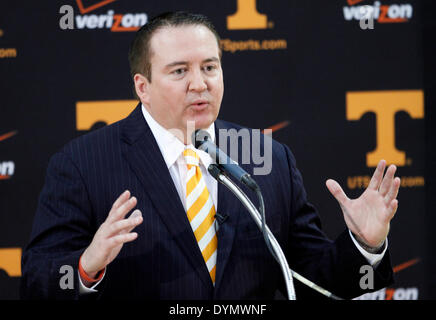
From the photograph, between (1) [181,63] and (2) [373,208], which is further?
(1) [181,63]

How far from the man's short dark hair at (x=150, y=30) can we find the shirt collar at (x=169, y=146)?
8.4 inches

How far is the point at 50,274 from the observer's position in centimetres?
188

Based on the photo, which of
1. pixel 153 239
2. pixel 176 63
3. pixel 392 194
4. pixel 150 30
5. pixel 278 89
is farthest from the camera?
pixel 278 89

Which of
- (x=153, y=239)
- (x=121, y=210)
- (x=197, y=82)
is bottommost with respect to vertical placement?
(x=153, y=239)

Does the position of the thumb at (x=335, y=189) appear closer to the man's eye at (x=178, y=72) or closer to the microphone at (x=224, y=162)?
the microphone at (x=224, y=162)

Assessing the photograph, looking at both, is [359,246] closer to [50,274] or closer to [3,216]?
[50,274]

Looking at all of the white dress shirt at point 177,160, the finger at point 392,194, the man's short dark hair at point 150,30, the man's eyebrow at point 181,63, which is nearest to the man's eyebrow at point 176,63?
the man's eyebrow at point 181,63

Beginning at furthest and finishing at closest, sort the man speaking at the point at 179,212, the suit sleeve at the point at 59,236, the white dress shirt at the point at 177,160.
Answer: the white dress shirt at the point at 177,160, the man speaking at the point at 179,212, the suit sleeve at the point at 59,236

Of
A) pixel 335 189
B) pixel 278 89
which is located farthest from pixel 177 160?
pixel 278 89

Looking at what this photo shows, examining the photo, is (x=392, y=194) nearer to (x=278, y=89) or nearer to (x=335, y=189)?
(x=335, y=189)

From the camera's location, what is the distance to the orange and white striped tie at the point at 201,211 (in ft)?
6.87

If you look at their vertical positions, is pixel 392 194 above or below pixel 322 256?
above

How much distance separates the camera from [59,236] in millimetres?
1992

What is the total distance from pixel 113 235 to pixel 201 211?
19.9 inches
